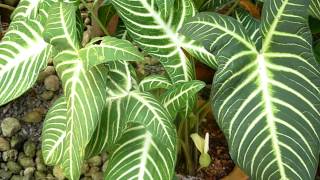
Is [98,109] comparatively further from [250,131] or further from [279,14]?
[279,14]

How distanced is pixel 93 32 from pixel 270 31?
0.79 m

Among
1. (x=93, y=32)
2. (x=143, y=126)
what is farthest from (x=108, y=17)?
(x=143, y=126)

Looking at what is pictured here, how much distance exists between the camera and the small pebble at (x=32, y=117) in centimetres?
193

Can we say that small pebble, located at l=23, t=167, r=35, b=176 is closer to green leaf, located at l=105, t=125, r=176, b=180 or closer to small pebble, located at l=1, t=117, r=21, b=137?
small pebble, located at l=1, t=117, r=21, b=137

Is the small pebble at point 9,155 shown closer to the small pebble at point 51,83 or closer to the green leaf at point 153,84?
the small pebble at point 51,83

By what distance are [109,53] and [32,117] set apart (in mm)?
753

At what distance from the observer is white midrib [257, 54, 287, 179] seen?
1177 mm

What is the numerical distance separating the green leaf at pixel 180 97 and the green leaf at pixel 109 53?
13cm

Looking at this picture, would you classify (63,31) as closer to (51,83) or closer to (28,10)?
(28,10)

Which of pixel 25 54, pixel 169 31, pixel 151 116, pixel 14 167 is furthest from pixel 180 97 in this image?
pixel 14 167

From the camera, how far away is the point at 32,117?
75.9 inches

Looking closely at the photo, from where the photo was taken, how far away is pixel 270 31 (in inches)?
49.5

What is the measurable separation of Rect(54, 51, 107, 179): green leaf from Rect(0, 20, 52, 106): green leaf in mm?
102

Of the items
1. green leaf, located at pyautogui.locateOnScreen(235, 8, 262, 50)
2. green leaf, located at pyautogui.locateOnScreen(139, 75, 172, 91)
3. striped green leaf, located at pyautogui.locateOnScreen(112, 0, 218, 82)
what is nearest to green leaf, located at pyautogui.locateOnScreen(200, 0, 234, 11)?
green leaf, located at pyautogui.locateOnScreen(235, 8, 262, 50)
